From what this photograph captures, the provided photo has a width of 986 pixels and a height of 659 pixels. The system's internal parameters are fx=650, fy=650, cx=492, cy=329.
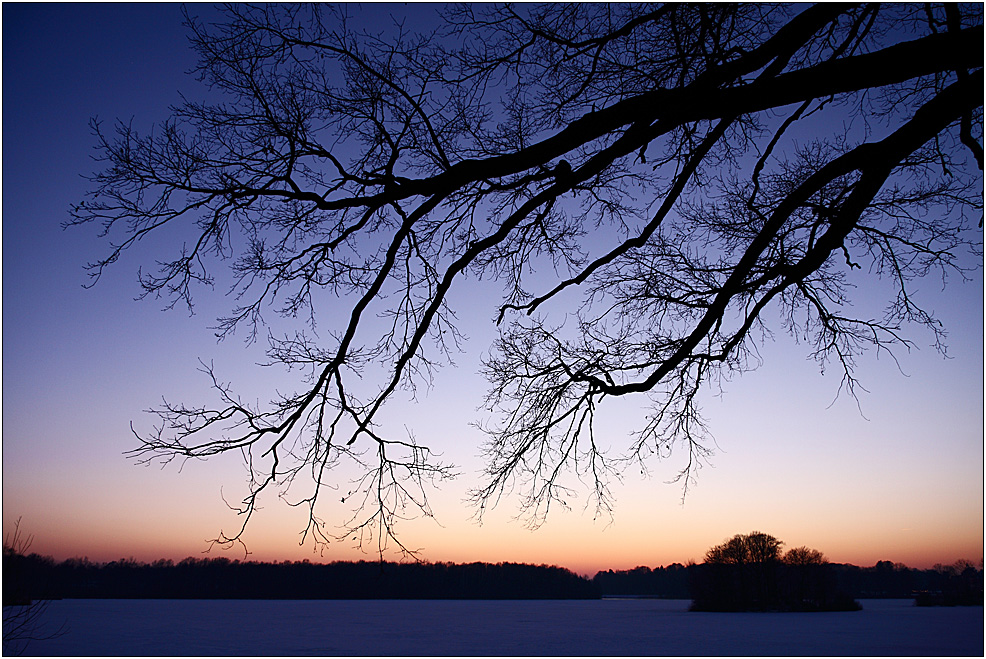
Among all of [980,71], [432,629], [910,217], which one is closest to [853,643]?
[432,629]

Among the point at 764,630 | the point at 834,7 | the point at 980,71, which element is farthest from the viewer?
the point at 764,630

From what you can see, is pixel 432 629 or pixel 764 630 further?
pixel 432 629

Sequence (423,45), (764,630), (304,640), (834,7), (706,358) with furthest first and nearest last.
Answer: (764,630) < (304,640) < (706,358) < (423,45) < (834,7)

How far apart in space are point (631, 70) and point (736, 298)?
2003 millimetres

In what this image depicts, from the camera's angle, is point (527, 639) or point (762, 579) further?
point (762, 579)

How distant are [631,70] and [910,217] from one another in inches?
105

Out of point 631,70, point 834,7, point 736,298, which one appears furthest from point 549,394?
point 834,7

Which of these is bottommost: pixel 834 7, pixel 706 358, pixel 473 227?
pixel 706 358

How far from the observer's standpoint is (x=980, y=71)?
3.66 m

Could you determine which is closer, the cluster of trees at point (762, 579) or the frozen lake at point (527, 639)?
the frozen lake at point (527, 639)

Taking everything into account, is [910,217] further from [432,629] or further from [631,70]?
[432,629]

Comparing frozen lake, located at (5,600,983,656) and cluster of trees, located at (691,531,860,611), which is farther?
cluster of trees, located at (691,531,860,611)

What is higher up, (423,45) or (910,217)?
(423,45)

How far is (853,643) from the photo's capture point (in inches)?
1089
